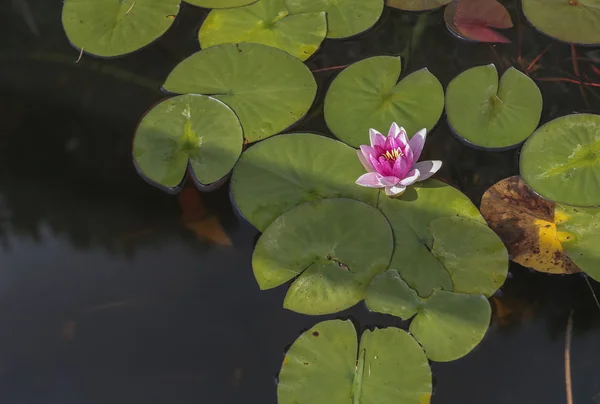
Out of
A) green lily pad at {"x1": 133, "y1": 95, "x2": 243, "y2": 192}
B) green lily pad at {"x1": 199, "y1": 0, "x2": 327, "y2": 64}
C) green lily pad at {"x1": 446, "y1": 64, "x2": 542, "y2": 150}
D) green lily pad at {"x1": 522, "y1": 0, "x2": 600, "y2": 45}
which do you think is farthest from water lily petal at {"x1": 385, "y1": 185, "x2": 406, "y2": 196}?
green lily pad at {"x1": 522, "y1": 0, "x2": 600, "y2": 45}

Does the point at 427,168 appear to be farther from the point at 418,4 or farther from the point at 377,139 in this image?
the point at 418,4

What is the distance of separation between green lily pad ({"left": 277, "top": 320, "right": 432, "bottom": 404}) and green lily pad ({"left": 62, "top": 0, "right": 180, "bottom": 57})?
1.73 metres

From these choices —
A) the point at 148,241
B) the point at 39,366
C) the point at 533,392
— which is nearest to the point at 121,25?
the point at 148,241

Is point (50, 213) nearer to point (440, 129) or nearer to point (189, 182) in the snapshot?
point (189, 182)

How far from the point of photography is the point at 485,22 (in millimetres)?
2598

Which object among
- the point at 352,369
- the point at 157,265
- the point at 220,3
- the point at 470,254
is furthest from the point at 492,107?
the point at 157,265

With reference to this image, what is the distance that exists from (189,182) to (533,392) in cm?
159

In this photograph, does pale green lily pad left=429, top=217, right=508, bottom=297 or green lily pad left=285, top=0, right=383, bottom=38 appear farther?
green lily pad left=285, top=0, right=383, bottom=38

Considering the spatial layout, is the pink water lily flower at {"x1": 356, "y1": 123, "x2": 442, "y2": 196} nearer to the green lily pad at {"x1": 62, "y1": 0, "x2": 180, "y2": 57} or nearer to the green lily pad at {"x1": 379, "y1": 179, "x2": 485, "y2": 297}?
the green lily pad at {"x1": 379, "y1": 179, "x2": 485, "y2": 297}

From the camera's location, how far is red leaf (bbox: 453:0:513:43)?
8.45 feet

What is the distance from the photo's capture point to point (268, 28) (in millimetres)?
2557

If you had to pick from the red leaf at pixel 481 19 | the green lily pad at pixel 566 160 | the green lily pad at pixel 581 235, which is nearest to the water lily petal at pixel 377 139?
the green lily pad at pixel 566 160

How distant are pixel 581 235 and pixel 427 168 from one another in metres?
0.63

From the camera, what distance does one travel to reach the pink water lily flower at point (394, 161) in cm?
201
